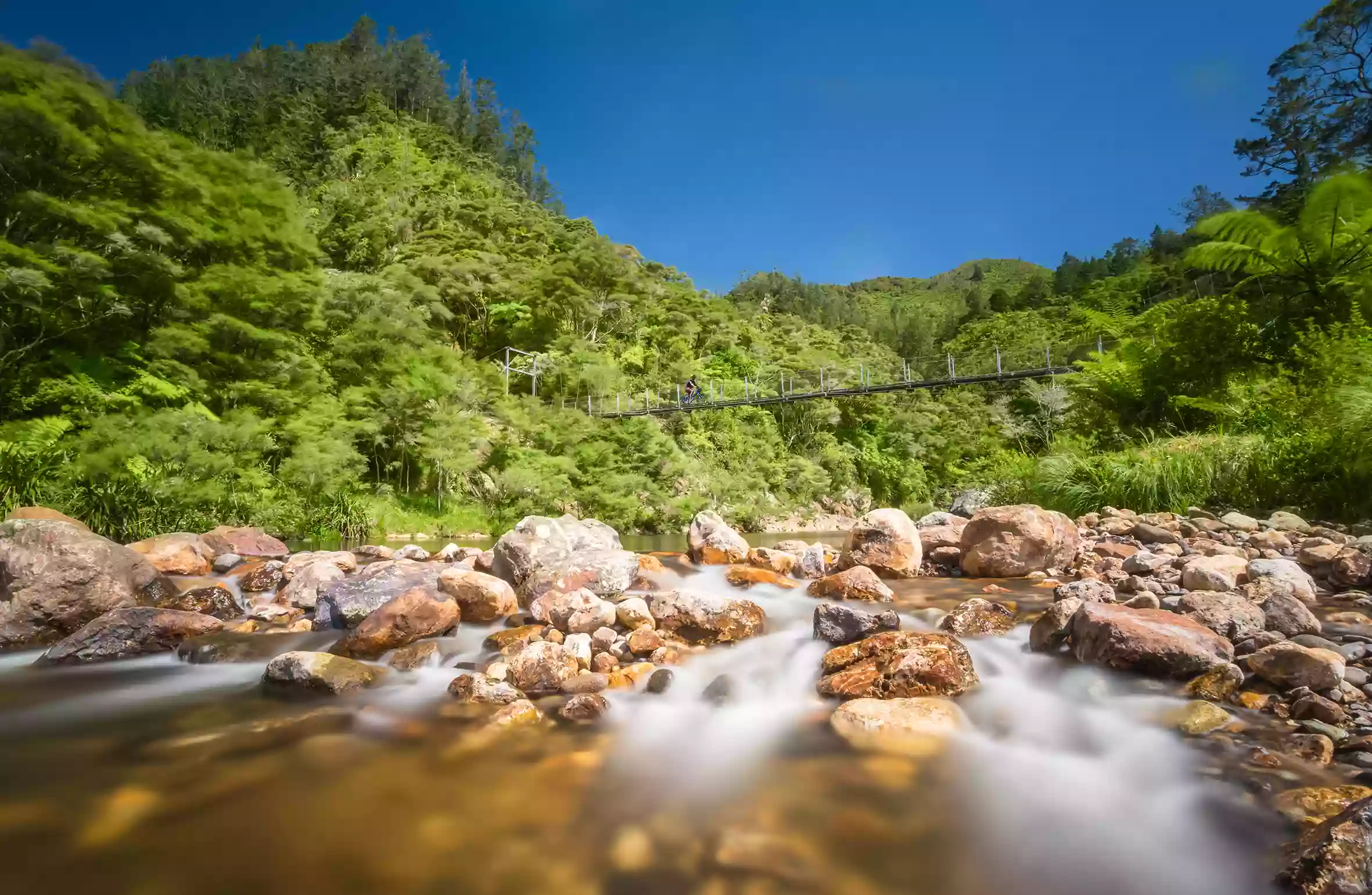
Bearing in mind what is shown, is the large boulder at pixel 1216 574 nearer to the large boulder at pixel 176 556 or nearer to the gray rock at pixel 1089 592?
the gray rock at pixel 1089 592

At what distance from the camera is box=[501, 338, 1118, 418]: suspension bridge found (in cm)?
1683

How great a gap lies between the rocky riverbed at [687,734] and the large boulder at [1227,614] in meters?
0.02

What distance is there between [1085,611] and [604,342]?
2707cm

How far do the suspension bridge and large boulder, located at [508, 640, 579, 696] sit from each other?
46.2ft

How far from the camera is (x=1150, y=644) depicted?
2709 mm

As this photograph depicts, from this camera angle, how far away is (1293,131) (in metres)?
20.0

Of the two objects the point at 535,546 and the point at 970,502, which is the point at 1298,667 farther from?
the point at 970,502

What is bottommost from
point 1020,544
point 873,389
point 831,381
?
point 1020,544

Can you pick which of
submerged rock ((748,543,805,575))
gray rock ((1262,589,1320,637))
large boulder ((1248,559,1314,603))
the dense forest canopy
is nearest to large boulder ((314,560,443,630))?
submerged rock ((748,543,805,575))

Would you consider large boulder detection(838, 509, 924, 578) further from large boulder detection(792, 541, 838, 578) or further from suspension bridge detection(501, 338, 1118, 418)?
suspension bridge detection(501, 338, 1118, 418)

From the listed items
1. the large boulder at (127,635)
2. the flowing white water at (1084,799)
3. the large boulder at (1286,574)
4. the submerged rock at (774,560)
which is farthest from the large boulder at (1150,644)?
the large boulder at (127,635)

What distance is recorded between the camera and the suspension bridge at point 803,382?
55.2 ft

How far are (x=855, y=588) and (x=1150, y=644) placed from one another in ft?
7.68

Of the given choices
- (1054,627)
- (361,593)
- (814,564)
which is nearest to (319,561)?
(361,593)
